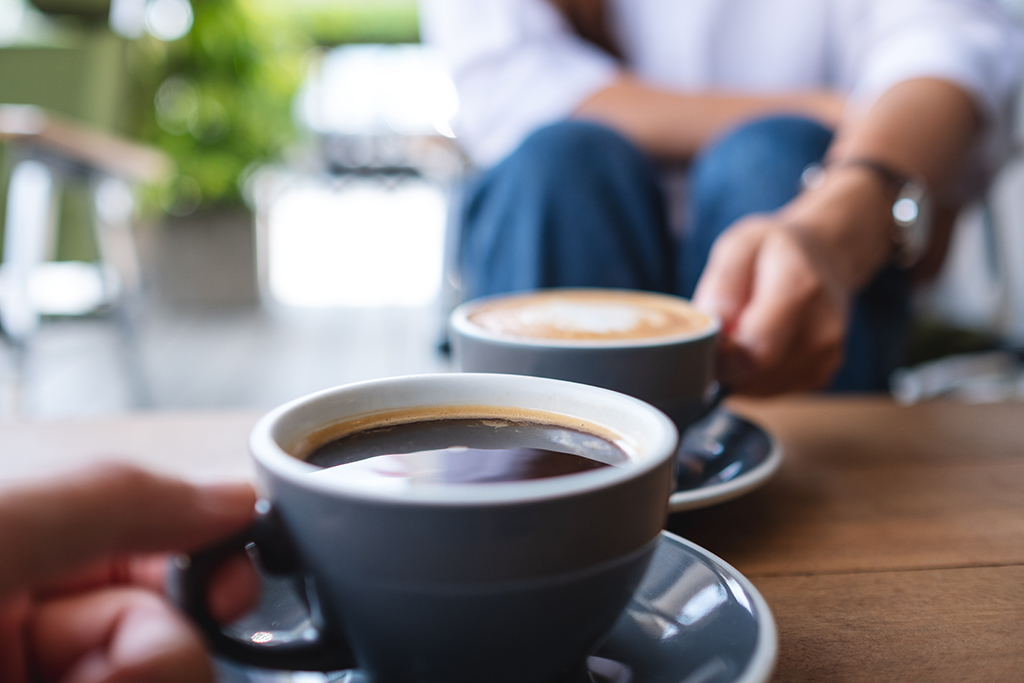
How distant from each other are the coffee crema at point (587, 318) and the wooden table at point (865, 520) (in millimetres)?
88

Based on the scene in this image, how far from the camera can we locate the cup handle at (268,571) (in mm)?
168

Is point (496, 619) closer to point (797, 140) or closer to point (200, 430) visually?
point (200, 430)

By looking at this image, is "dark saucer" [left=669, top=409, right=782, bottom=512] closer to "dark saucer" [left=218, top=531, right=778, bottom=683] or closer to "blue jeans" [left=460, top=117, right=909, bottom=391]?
"dark saucer" [left=218, top=531, right=778, bottom=683]

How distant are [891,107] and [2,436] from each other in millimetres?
711

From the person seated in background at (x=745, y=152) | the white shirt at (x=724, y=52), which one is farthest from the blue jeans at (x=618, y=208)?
the white shirt at (x=724, y=52)

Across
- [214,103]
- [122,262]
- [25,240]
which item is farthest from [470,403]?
[214,103]

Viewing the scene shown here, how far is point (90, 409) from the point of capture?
1631 millimetres

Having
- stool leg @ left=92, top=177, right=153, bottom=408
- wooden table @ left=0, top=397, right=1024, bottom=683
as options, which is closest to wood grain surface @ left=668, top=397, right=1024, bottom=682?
wooden table @ left=0, top=397, right=1024, bottom=683

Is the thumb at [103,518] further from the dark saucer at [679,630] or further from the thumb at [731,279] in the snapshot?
the thumb at [731,279]

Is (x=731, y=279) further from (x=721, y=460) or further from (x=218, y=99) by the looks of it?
(x=218, y=99)

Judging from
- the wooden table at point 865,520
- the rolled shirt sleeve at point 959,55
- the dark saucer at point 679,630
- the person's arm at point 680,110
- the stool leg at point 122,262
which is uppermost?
the rolled shirt sleeve at point 959,55

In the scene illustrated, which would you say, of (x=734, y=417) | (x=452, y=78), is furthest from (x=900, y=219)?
(x=452, y=78)

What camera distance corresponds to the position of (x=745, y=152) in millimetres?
665

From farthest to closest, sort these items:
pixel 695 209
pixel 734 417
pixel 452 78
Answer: pixel 452 78 < pixel 695 209 < pixel 734 417
